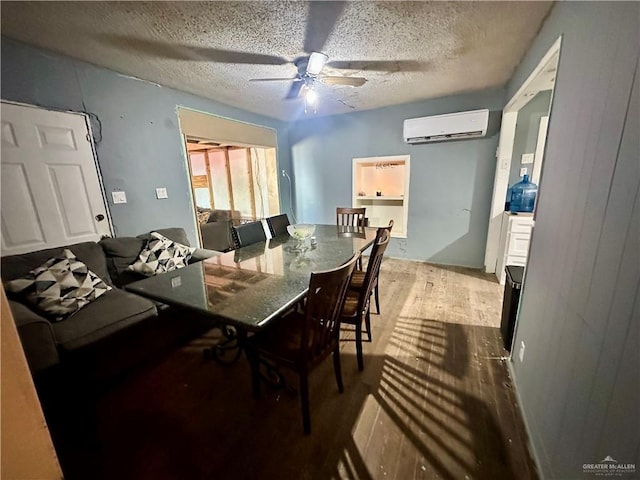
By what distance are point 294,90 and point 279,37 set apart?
1.10m

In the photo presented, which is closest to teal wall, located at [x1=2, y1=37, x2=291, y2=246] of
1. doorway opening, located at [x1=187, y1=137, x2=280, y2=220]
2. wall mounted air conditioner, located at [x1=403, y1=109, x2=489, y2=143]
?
doorway opening, located at [x1=187, y1=137, x2=280, y2=220]

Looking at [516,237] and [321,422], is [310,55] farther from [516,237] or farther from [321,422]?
[516,237]

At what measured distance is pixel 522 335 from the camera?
1.57 metres

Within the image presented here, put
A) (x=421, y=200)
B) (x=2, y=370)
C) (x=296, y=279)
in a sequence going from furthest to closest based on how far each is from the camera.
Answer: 1. (x=421, y=200)
2. (x=296, y=279)
3. (x=2, y=370)

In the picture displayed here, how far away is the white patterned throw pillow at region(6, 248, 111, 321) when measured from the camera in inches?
64.0

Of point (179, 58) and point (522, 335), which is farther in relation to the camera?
point (179, 58)

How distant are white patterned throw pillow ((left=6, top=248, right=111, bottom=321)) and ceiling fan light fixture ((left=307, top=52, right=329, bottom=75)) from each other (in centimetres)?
243

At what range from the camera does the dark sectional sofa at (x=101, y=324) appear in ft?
4.46

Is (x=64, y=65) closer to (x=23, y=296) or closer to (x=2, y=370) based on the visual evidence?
(x=23, y=296)

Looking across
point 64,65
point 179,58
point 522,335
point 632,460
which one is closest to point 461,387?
point 522,335

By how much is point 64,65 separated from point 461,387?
3872mm

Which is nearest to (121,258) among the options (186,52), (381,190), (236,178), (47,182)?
(47,182)

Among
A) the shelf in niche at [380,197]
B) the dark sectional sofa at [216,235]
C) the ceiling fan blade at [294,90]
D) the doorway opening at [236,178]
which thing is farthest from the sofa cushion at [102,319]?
the shelf in niche at [380,197]

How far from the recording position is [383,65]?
2.35 m
